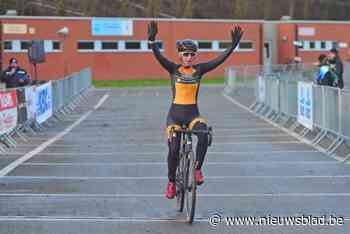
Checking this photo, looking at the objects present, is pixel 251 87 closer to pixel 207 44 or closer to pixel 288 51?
pixel 207 44

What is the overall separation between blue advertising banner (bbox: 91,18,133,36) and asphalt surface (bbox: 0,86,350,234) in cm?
3384

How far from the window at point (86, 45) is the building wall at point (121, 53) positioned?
0.92 ft

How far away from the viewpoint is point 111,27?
2120 inches

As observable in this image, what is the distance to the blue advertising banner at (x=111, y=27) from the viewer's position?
53.4 meters

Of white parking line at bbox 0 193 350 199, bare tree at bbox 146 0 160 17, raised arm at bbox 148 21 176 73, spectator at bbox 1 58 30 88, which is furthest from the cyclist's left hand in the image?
bare tree at bbox 146 0 160 17

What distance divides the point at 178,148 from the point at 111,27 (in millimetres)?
45876

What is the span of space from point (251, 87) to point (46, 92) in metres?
16.9

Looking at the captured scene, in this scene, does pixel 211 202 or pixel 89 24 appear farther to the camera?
pixel 89 24

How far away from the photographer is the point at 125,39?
179ft

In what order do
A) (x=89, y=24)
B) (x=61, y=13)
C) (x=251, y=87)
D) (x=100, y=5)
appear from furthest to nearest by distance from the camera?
(x=100, y=5) → (x=61, y=13) → (x=89, y=24) → (x=251, y=87)

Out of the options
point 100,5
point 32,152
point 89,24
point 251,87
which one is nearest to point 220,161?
point 32,152

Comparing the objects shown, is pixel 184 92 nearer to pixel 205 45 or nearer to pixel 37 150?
pixel 37 150

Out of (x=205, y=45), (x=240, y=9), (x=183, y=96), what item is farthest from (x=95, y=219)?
(x=240, y=9)

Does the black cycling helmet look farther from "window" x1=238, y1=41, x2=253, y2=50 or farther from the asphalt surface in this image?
"window" x1=238, y1=41, x2=253, y2=50
